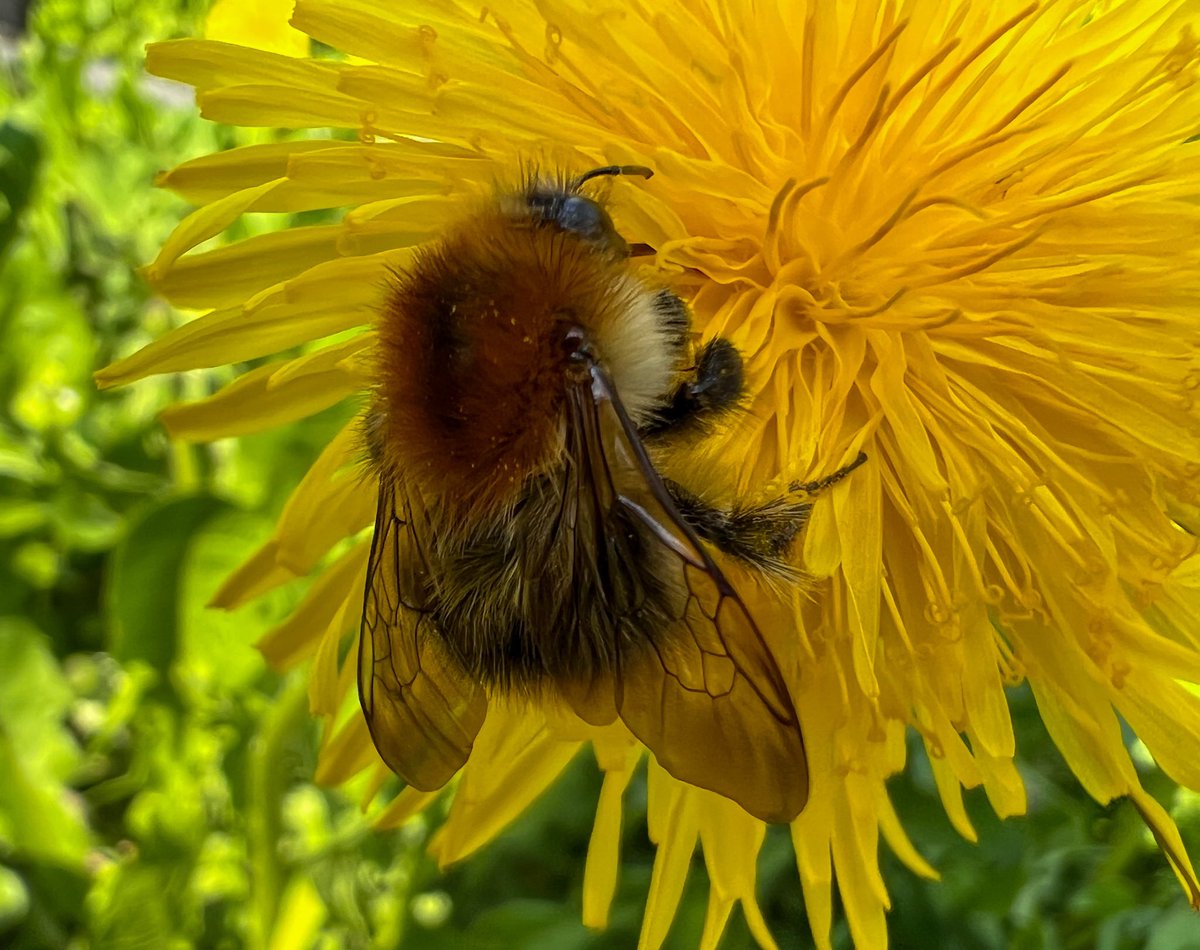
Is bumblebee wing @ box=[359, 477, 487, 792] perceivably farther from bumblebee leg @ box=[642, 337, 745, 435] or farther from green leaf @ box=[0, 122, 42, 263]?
green leaf @ box=[0, 122, 42, 263]

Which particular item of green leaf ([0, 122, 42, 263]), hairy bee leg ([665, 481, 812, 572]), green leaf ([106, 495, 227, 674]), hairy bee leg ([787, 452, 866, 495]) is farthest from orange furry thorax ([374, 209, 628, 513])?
green leaf ([0, 122, 42, 263])

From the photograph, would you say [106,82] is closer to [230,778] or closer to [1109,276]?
[230,778]

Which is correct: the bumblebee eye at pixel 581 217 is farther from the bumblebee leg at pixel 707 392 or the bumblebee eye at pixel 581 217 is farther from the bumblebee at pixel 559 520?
the bumblebee leg at pixel 707 392

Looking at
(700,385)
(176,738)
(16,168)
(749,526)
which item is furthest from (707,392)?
(16,168)

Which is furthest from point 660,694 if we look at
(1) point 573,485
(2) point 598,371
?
(2) point 598,371

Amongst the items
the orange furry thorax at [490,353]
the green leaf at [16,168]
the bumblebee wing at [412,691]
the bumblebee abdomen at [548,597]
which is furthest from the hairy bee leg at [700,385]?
the green leaf at [16,168]
